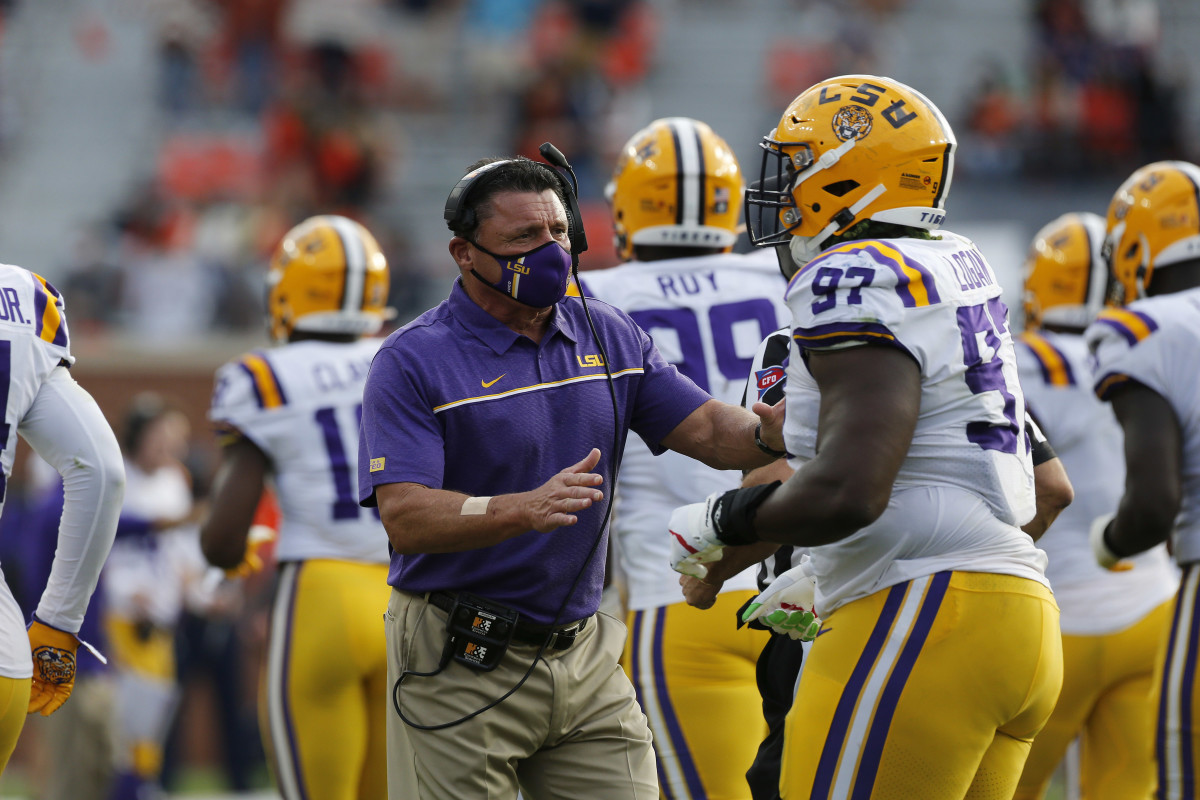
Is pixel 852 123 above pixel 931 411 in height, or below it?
above

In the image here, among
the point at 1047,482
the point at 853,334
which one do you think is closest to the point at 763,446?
the point at 853,334

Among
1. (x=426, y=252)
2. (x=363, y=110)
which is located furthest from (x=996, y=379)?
(x=363, y=110)

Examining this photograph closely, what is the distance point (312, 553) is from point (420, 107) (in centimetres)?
1080

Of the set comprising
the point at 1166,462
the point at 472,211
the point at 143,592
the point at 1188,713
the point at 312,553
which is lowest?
the point at 143,592

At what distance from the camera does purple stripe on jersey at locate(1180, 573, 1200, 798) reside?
13.3ft

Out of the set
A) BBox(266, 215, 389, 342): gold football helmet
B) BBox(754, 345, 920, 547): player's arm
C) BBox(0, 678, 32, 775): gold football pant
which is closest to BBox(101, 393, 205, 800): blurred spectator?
BBox(266, 215, 389, 342): gold football helmet

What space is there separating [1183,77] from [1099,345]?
11.3 m

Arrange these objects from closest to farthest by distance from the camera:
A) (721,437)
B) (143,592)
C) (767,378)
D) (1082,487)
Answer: (721,437) → (767,378) → (1082,487) → (143,592)

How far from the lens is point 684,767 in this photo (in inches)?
170

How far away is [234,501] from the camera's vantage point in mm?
5059

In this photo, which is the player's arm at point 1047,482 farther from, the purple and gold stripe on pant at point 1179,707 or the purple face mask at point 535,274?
the purple face mask at point 535,274

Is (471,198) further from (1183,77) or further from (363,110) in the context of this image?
(1183,77)

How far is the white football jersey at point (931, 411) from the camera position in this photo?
9.57 feet

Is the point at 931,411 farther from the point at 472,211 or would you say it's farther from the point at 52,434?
the point at 52,434
